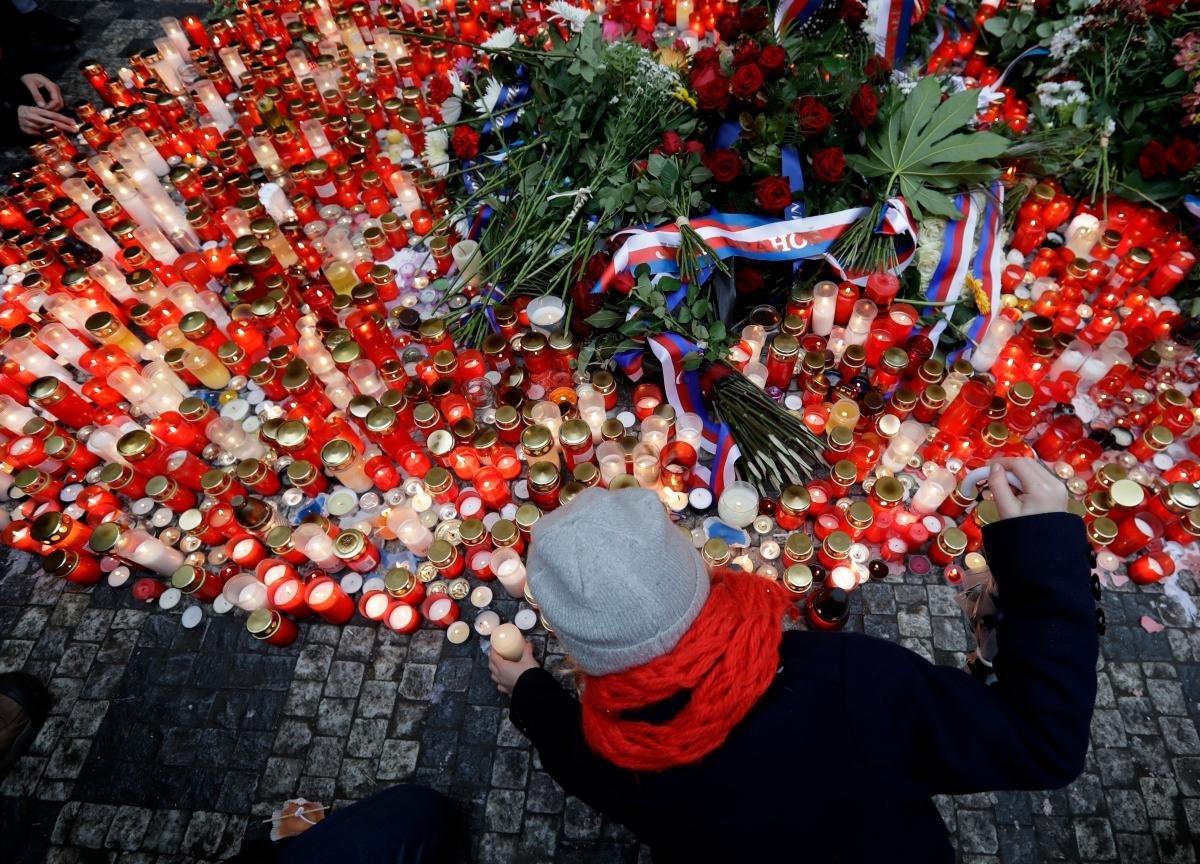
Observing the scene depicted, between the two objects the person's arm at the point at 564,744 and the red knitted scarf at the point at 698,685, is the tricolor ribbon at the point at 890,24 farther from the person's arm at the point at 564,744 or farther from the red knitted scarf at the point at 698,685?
the person's arm at the point at 564,744

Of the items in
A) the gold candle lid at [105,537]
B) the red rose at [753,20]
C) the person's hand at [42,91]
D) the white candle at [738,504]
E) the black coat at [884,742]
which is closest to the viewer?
the black coat at [884,742]

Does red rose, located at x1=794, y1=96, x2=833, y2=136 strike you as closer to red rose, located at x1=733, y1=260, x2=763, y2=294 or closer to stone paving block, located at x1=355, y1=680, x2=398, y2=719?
red rose, located at x1=733, y1=260, x2=763, y2=294

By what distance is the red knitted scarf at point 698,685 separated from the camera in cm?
156

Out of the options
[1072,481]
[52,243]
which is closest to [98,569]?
[52,243]

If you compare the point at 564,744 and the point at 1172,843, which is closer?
the point at 564,744

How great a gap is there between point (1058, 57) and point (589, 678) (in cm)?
575

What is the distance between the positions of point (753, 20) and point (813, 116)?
38.7 inches

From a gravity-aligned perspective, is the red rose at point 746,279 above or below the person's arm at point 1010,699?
below

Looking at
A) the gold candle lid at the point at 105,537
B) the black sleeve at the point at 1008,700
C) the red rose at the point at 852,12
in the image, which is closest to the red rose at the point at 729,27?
the red rose at the point at 852,12

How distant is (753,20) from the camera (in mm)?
3932

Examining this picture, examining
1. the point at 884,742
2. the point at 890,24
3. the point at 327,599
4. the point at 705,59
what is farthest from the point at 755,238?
the point at 327,599

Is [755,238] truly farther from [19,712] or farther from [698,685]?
[19,712]

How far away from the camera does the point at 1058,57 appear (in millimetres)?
4672

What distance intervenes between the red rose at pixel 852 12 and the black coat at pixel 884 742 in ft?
12.5
